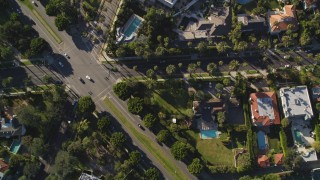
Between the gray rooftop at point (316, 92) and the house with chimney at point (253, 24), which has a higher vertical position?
the house with chimney at point (253, 24)

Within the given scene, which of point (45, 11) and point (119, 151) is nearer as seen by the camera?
point (119, 151)

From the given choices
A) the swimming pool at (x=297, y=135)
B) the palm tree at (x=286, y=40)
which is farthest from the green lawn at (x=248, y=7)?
the swimming pool at (x=297, y=135)

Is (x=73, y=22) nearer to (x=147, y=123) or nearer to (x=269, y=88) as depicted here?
(x=147, y=123)

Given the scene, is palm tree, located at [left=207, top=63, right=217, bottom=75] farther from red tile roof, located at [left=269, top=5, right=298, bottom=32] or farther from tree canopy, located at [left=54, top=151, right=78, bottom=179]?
tree canopy, located at [left=54, top=151, right=78, bottom=179]

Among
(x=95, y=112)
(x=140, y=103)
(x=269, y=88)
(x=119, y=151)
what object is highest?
(x=269, y=88)

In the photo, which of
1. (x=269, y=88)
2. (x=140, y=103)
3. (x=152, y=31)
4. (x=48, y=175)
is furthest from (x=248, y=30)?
(x=48, y=175)

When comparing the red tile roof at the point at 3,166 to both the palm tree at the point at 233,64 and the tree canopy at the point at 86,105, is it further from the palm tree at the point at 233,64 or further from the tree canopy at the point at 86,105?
the palm tree at the point at 233,64
